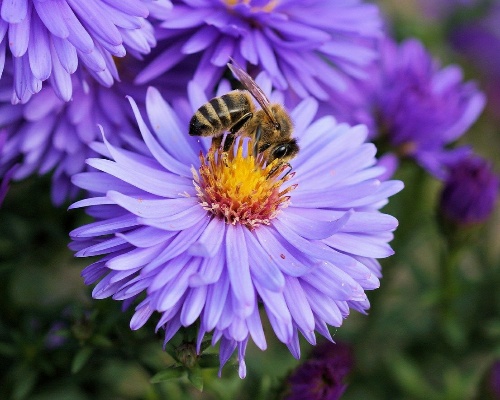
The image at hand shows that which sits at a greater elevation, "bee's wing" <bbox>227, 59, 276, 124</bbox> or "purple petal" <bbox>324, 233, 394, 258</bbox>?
"bee's wing" <bbox>227, 59, 276, 124</bbox>

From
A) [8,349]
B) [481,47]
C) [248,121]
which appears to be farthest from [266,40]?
[481,47]

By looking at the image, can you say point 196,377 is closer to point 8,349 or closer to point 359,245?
point 359,245

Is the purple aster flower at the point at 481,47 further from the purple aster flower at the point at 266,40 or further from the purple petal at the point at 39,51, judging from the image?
the purple petal at the point at 39,51

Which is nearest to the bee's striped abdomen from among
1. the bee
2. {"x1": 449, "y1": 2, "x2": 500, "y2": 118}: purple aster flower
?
the bee

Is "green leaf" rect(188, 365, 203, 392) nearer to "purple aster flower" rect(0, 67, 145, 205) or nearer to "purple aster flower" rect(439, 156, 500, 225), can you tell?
"purple aster flower" rect(0, 67, 145, 205)

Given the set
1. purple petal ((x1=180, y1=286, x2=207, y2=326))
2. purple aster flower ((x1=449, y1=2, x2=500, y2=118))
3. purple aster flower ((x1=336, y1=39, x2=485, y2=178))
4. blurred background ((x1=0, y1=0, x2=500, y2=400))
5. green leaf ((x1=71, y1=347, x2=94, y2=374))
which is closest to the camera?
purple petal ((x1=180, y1=286, x2=207, y2=326))

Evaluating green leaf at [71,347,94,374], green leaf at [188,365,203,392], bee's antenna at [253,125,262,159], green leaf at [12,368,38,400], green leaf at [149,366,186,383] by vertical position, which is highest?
bee's antenna at [253,125,262,159]

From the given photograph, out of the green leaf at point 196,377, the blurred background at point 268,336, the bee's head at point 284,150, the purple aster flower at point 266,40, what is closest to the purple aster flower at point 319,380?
the blurred background at point 268,336

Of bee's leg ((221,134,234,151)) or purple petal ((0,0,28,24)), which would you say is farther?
bee's leg ((221,134,234,151))
